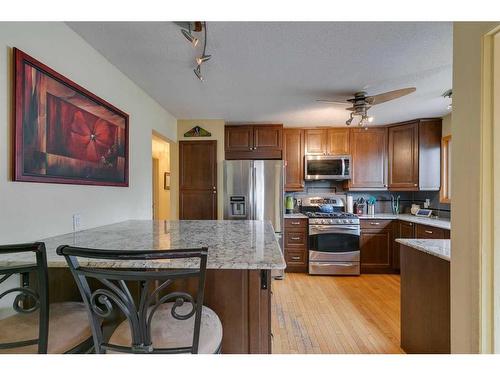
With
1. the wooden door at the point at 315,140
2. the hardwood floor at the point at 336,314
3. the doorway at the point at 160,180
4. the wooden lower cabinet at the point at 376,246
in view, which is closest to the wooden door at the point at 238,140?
the wooden door at the point at 315,140

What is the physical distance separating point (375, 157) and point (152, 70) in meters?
3.48

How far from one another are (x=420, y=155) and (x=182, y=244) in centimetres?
381

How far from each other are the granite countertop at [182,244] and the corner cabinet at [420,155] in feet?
10.2

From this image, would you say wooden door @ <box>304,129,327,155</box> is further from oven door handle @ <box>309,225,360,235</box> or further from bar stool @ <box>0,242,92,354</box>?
bar stool @ <box>0,242,92,354</box>

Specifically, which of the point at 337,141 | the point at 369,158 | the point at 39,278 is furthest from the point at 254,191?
the point at 39,278

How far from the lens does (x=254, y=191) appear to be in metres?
3.62

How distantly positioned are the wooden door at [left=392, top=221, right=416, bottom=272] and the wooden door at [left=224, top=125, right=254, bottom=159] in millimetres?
2512

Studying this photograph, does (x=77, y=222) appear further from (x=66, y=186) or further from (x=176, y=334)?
(x=176, y=334)

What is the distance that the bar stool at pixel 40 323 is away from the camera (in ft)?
2.81

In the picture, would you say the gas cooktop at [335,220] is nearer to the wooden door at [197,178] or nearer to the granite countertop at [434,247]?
the wooden door at [197,178]

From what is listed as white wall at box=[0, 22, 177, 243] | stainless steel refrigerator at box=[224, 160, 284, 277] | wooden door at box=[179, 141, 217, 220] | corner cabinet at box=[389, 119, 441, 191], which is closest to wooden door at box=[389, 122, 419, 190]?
corner cabinet at box=[389, 119, 441, 191]
